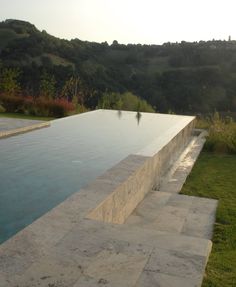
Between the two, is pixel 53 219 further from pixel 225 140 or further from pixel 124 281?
pixel 225 140

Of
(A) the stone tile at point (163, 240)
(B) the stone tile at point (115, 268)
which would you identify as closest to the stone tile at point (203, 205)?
(A) the stone tile at point (163, 240)

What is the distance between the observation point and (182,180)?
5.61 meters

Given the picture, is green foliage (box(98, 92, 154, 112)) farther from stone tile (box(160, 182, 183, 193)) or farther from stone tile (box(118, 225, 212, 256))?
stone tile (box(118, 225, 212, 256))

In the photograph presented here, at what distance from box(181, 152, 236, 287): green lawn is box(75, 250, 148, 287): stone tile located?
64 centimetres

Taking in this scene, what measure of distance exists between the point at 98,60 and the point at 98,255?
3446cm

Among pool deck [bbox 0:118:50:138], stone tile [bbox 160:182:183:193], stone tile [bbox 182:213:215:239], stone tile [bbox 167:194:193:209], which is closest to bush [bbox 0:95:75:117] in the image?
pool deck [bbox 0:118:50:138]

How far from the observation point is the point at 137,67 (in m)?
37.4

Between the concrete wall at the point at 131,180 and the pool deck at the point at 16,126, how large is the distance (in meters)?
2.68

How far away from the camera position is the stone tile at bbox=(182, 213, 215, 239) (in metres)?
3.71

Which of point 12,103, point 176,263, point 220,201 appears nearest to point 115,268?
point 176,263

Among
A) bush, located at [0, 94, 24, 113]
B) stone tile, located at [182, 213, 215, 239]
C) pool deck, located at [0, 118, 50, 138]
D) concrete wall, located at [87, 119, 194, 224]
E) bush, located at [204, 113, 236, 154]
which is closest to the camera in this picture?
concrete wall, located at [87, 119, 194, 224]

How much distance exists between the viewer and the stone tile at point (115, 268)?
202 centimetres

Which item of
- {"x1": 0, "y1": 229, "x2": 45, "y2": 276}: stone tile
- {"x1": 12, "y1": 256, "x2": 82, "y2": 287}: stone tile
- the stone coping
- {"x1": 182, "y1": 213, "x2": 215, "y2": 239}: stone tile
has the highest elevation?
the stone coping

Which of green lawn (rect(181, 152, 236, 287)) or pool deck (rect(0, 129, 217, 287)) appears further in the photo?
green lawn (rect(181, 152, 236, 287))
